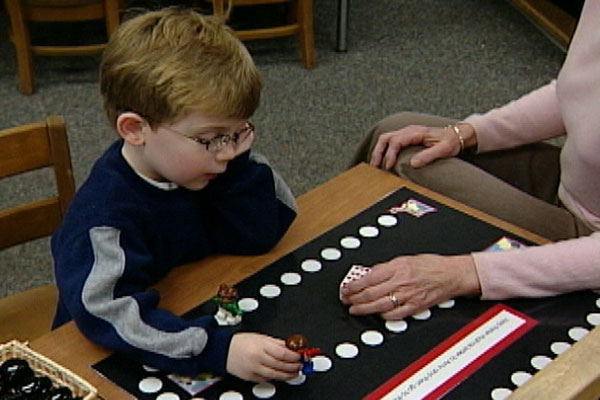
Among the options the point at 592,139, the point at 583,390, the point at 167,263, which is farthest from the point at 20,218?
the point at 583,390

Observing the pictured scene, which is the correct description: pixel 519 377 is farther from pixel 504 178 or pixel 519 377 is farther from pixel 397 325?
pixel 504 178

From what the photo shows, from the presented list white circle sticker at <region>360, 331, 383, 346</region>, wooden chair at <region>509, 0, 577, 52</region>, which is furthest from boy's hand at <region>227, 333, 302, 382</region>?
wooden chair at <region>509, 0, 577, 52</region>

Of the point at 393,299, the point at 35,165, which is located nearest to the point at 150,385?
the point at 393,299

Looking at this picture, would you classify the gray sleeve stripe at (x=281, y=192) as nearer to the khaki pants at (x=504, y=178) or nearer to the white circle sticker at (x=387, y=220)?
the white circle sticker at (x=387, y=220)

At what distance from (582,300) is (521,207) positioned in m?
0.29

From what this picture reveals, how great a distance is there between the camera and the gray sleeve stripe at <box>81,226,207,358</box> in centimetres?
107

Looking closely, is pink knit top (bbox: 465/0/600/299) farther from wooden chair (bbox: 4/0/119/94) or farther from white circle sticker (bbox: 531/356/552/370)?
wooden chair (bbox: 4/0/119/94)

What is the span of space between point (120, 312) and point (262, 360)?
18cm

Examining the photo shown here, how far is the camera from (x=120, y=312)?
1094 millimetres

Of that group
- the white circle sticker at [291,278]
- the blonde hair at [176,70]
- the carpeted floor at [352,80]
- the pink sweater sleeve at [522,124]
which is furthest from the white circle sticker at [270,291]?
the carpeted floor at [352,80]

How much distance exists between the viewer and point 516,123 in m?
1.66

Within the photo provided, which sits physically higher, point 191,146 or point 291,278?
point 191,146

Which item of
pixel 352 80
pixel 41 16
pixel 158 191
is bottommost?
pixel 352 80

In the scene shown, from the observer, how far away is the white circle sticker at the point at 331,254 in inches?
51.6
